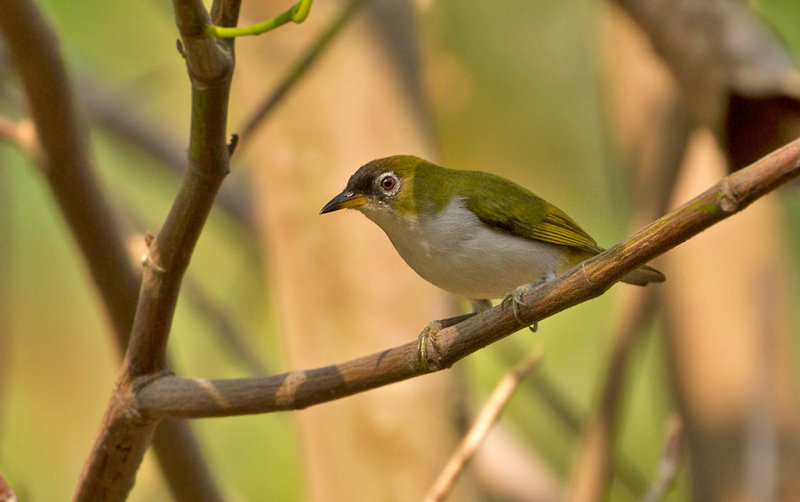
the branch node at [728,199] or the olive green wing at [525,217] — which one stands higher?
the olive green wing at [525,217]

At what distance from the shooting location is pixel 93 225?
2520mm

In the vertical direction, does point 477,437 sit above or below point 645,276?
below

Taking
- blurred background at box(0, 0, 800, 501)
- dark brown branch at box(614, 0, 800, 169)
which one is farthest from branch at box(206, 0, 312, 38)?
dark brown branch at box(614, 0, 800, 169)

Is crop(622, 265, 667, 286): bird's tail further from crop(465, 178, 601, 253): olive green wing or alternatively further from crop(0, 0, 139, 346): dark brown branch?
crop(0, 0, 139, 346): dark brown branch

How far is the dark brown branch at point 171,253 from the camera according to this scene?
5.06ft

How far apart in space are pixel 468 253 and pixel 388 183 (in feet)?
1.64

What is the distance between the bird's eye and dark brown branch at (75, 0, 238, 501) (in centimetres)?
123

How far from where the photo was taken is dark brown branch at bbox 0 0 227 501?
2453mm

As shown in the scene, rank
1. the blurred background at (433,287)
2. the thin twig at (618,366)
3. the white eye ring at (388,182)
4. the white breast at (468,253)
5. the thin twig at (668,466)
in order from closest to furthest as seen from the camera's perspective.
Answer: the white breast at (468,253) < the thin twig at (668,466) < the blurred background at (433,287) < the white eye ring at (388,182) < the thin twig at (618,366)

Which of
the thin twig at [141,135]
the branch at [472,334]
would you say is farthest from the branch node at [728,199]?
the thin twig at [141,135]

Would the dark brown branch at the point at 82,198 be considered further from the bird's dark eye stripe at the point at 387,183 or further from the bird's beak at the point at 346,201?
the bird's dark eye stripe at the point at 387,183

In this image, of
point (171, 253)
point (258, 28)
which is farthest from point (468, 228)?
point (258, 28)

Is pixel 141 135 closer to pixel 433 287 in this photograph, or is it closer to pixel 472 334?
pixel 433 287

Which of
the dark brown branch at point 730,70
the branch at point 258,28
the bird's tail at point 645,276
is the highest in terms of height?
the dark brown branch at point 730,70
